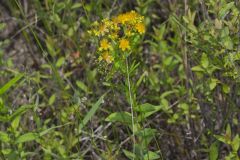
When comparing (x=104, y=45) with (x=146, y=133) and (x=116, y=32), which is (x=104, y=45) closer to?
(x=116, y=32)

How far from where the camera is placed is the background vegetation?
5.19 feet

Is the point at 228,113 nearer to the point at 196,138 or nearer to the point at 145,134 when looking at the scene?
the point at 196,138

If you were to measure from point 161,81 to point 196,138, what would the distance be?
0.33m

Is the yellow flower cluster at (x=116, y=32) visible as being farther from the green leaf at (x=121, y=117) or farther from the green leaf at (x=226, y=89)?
the green leaf at (x=226, y=89)

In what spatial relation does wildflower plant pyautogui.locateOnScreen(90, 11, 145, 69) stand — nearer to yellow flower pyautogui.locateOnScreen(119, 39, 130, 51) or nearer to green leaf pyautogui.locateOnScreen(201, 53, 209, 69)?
yellow flower pyautogui.locateOnScreen(119, 39, 130, 51)

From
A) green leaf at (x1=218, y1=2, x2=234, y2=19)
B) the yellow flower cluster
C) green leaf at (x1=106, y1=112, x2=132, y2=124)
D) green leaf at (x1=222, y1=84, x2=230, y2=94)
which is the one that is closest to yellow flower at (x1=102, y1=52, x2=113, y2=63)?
the yellow flower cluster

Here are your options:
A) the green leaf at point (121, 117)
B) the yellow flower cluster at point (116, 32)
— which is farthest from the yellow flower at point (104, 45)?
the green leaf at point (121, 117)

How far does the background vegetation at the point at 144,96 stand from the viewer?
5.19 feet

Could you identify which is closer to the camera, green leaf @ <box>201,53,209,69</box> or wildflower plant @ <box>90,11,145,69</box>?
wildflower plant @ <box>90,11,145,69</box>

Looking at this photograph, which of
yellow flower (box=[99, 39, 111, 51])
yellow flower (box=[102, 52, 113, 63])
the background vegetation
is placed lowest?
the background vegetation

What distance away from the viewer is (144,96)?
6.95ft

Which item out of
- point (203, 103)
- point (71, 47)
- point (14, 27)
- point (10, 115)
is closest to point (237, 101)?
point (203, 103)

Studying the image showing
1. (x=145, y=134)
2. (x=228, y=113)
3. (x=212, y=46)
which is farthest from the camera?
(x=228, y=113)

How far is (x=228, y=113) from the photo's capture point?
→ 1.76 m
